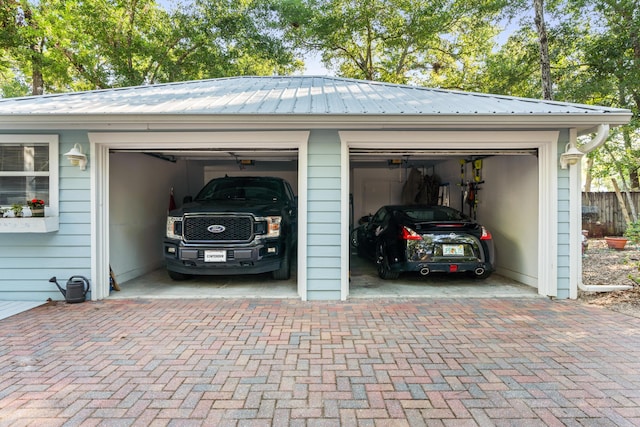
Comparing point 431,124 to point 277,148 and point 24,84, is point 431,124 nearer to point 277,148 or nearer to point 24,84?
point 277,148

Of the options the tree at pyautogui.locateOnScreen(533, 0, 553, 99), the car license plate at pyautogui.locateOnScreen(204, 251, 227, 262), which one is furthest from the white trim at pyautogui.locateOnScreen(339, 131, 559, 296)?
the tree at pyautogui.locateOnScreen(533, 0, 553, 99)

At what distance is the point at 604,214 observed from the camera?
1189 cm

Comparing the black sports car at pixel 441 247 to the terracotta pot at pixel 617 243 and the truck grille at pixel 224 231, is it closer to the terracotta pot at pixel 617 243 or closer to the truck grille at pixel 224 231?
the truck grille at pixel 224 231

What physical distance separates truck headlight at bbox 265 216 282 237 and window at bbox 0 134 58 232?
290cm

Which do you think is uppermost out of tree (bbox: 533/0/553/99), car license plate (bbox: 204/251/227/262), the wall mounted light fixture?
tree (bbox: 533/0/553/99)

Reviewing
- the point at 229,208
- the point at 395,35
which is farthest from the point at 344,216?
the point at 395,35

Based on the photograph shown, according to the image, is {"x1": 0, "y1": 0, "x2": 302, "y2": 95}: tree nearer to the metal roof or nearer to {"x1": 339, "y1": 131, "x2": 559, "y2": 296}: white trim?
the metal roof

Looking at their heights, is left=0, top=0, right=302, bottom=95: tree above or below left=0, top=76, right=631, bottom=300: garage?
above

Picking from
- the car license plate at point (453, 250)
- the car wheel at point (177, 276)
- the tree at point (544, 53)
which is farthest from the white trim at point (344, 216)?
the tree at point (544, 53)

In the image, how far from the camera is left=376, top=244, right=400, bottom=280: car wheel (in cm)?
566

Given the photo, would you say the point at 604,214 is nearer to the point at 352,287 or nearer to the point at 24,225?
the point at 352,287

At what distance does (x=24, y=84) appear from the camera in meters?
17.7

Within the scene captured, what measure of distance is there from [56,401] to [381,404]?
7.27 feet

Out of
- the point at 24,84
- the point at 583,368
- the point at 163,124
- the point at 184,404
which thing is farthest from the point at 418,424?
the point at 24,84
